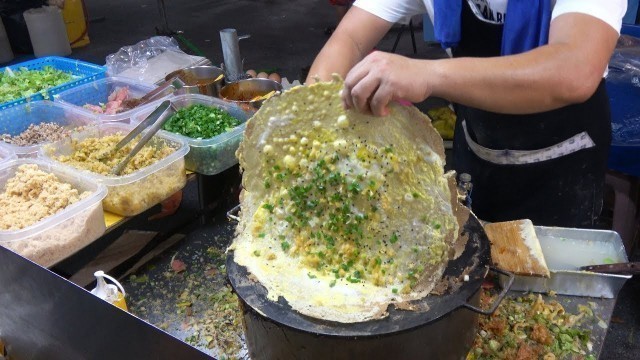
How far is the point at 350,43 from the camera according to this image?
1.82 m

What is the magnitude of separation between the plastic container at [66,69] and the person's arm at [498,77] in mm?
1877

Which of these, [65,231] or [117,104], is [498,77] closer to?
[65,231]

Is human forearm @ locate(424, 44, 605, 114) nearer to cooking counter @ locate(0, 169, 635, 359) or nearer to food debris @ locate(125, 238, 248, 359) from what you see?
cooking counter @ locate(0, 169, 635, 359)

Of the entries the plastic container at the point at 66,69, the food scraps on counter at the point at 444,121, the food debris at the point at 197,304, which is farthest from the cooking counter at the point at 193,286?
the food scraps on counter at the point at 444,121

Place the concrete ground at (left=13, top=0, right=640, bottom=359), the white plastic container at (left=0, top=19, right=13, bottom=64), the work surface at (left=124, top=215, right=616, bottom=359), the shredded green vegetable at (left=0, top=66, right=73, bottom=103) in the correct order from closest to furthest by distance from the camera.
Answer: the work surface at (left=124, top=215, right=616, bottom=359)
the shredded green vegetable at (left=0, top=66, right=73, bottom=103)
the white plastic container at (left=0, top=19, right=13, bottom=64)
the concrete ground at (left=13, top=0, right=640, bottom=359)

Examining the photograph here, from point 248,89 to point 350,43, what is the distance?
98 cm

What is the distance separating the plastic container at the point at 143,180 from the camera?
1882 mm

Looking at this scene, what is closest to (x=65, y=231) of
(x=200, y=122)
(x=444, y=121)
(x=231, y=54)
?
(x=200, y=122)

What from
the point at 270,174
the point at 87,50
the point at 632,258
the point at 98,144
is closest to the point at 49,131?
the point at 98,144

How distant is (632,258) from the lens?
284 cm

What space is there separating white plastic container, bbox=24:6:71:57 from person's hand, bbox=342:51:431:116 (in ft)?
21.2

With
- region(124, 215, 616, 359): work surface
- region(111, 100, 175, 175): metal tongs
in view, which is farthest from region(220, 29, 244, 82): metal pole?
region(124, 215, 616, 359): work surface

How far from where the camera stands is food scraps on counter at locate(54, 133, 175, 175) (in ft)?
6.48

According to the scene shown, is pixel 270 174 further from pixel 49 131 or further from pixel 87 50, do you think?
pixel 87 50
